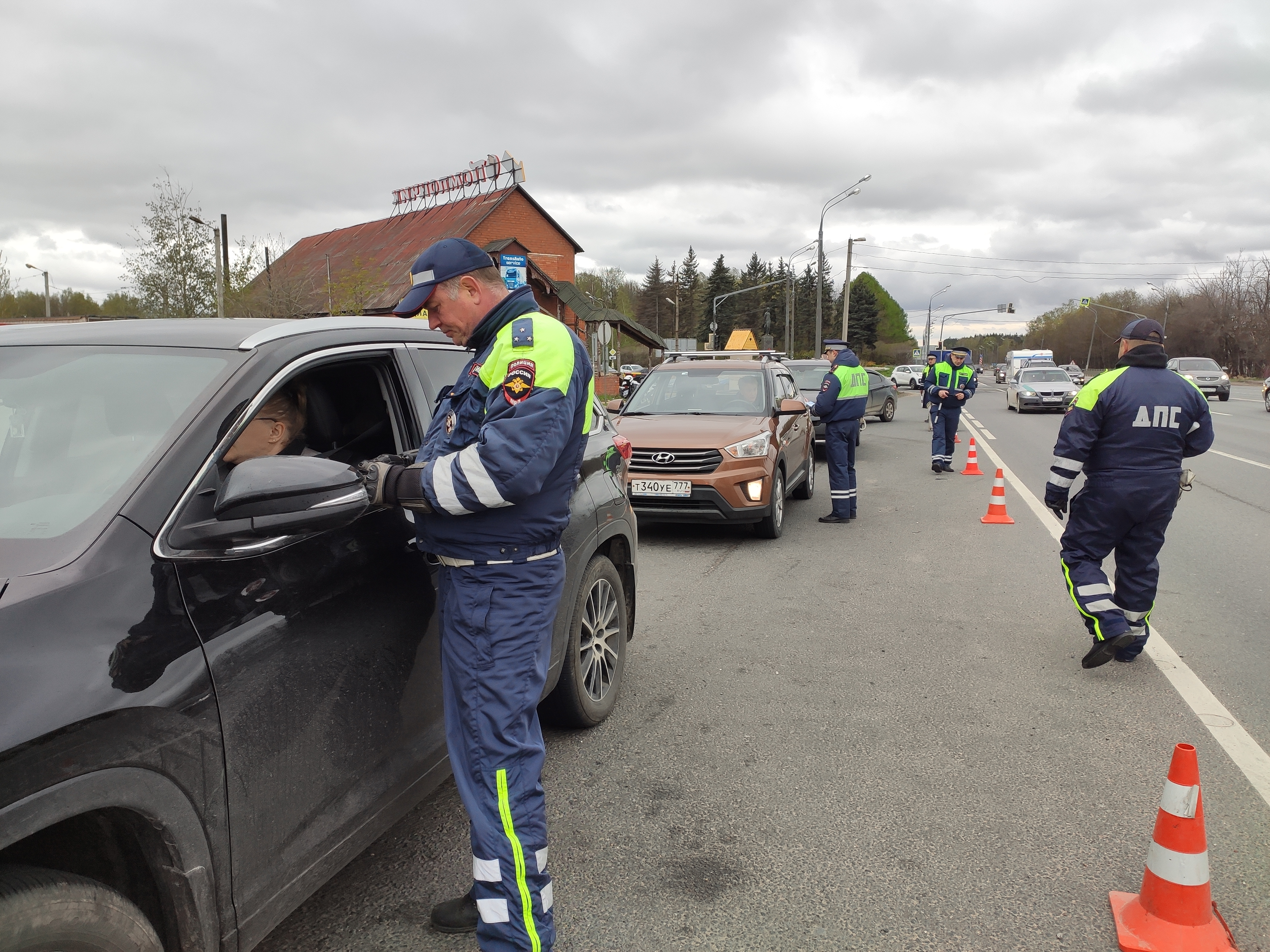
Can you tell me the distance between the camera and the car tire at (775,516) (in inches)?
321

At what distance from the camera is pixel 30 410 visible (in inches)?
88.6

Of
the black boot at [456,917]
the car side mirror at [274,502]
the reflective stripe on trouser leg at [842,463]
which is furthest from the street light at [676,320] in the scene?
the car side mirror at [274,502]

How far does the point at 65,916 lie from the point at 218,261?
23.6 metres

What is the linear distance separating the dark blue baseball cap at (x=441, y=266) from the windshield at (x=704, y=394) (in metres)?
6.53

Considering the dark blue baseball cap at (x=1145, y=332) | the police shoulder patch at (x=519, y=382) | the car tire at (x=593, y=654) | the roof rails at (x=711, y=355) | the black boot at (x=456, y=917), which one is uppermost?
the dark blue baseball cap at (x=1145, y=332)

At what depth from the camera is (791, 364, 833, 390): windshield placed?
674 inches

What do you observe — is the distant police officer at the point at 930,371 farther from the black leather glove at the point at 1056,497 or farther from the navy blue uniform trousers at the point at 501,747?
the navy blue uniform trousers at the point at 501,747

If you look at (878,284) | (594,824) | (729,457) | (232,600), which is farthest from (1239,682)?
(878,284)

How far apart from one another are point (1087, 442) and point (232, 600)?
14.4 feet

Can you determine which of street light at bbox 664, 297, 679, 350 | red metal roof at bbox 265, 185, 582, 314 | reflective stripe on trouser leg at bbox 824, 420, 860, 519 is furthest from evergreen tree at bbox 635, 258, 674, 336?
reflective stripe on trouser leg at bbox 824, 420, 860, 519

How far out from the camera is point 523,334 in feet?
7.60

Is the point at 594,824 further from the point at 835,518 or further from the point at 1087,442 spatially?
the point at 835,518

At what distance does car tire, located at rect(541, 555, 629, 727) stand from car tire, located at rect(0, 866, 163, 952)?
194 cm

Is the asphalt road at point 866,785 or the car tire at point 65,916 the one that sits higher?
the car tire at point 65,916
